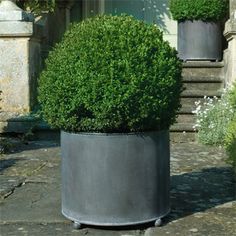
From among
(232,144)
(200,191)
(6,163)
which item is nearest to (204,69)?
(232,144)

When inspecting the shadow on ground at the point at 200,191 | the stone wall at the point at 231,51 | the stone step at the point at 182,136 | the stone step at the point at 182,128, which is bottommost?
the shadow on ground at the point at 200,191

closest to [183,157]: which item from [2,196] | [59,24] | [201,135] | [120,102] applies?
[201,135]

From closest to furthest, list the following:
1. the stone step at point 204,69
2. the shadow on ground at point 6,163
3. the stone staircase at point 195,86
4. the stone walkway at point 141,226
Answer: the stone walkway at point 141,226, the shadow on ground at point 6,163, the stone staircase at point 195,86, the stone step at point 204,69

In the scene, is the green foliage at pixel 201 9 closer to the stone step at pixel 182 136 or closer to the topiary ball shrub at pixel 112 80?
the stone step at pixel 182 136

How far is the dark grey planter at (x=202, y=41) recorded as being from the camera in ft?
27.5

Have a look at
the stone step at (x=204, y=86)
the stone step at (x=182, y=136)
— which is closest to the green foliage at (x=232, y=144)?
the stone step at (x=182, y=136)

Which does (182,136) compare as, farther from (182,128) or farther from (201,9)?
(201,9)

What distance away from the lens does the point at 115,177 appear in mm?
3221

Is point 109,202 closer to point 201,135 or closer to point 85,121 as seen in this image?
point 85,121

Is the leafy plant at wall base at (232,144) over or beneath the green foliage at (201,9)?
beneath

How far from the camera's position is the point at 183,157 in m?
5.66

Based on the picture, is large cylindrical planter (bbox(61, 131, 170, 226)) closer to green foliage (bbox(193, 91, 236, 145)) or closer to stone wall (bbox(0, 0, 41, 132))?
green foliage (bbox(193, 91, 236, 145))

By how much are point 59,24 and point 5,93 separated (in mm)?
3114

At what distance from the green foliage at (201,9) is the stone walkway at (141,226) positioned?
3.07 m
